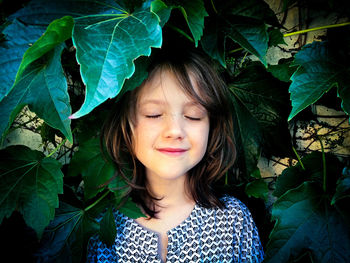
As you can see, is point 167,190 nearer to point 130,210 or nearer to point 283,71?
point 130,210

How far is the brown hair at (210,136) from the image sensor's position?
799mm

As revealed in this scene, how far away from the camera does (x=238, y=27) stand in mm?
734

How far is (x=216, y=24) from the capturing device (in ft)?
2.49

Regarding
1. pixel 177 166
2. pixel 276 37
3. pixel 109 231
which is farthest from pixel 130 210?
pixel 276 37

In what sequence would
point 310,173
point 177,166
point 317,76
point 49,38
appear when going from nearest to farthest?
point 49,38
point 317,76
point 177,166
point 310,173

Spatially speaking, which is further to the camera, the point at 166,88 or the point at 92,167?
the point at 92,167

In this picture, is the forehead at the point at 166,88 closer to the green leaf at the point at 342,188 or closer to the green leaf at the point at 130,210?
the green leaf at the point at 130,210

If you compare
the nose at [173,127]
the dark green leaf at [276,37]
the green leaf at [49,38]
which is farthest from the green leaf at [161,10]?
the dark green leaf at [276,37]

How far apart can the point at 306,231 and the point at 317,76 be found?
45cm

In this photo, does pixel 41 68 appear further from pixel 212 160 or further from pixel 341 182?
pixel 341 182

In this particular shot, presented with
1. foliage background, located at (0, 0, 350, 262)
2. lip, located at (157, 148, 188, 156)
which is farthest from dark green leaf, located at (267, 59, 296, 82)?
lip, located at (157, 148, 188, 156)

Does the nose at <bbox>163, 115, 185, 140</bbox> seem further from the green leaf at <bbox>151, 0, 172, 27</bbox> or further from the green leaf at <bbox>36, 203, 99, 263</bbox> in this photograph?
the green leaf at <bbox>36, 203, 99, 263</bbox>

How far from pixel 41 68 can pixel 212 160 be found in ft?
2.25

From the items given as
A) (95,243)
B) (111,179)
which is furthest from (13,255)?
(111,179)
